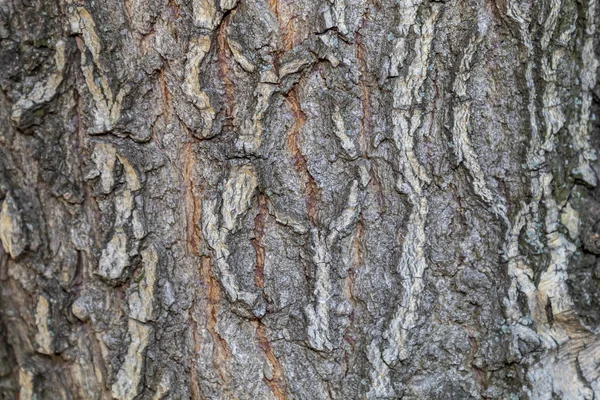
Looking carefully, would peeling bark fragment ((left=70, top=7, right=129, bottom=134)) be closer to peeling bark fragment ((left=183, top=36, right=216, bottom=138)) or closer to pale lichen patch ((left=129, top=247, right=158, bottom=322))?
peeling bark fragment ((left=183, top=36, right=216, bottom=138))

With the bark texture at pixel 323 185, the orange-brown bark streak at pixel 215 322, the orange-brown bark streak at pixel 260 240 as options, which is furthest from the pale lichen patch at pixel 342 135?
the orange-brown bark streak at pixel 215 322

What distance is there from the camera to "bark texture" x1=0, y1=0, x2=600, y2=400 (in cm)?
112

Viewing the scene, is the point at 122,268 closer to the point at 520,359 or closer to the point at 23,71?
the point at 23,71

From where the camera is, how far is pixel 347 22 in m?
1.10

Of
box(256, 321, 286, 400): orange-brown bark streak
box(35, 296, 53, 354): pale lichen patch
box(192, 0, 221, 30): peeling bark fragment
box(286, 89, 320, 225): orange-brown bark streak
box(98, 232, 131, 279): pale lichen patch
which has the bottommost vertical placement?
Result: box(256, 321, 286, 400): orange-brown bark streak

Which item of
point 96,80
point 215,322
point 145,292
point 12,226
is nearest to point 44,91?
point 96,80

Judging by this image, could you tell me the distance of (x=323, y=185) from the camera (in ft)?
3.77

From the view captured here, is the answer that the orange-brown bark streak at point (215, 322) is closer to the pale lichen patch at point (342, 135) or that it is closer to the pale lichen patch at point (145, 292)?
the pale lichen patch at point (145, 292)

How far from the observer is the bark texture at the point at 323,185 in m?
1.12

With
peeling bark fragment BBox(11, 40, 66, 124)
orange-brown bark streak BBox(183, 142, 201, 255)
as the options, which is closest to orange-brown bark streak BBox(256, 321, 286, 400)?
orange-brown bark streak BBox(183, 142, 201, 255)

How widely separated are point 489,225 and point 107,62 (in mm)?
828

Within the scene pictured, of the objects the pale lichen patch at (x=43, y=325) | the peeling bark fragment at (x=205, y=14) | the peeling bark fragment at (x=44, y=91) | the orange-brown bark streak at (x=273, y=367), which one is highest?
the peeling bark fragment at (x=205, y=14)

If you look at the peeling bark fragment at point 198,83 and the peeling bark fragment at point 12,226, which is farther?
the peeling bark fragment at point 12,226

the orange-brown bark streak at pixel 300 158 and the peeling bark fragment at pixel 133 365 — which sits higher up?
the orange-brown bark streak at pixel 300 158
